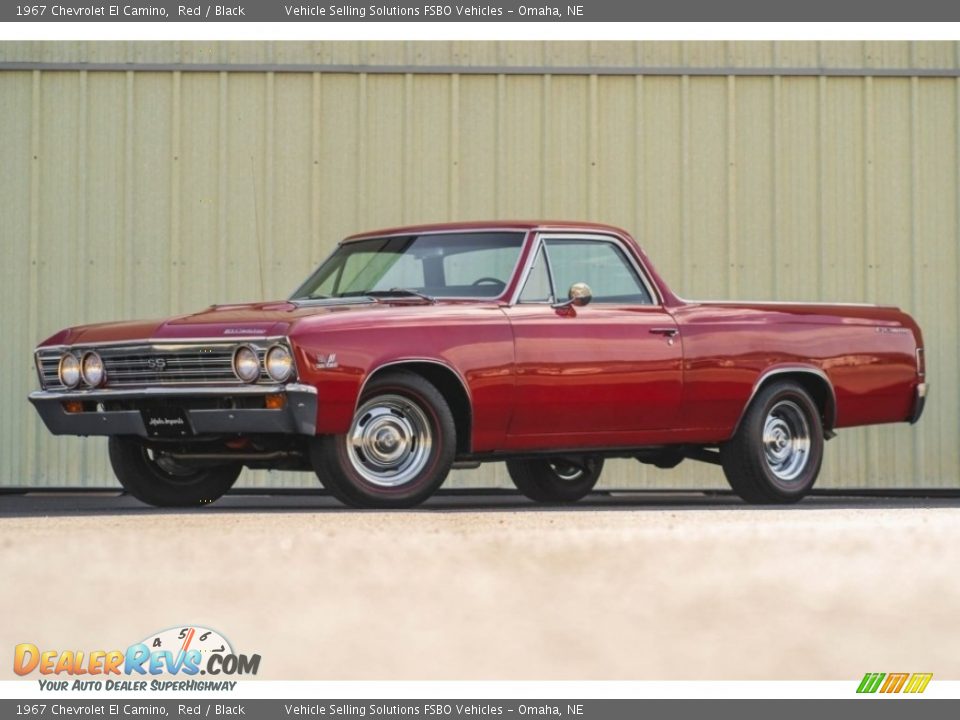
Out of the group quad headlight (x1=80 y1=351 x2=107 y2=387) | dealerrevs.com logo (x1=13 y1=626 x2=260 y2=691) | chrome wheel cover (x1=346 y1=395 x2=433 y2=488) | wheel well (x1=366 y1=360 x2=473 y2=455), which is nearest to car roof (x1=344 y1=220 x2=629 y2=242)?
wheel well (x1=366 y1=360 x2=473 y2=455)

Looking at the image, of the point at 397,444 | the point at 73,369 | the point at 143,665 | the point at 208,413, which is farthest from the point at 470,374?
the point at 143,665

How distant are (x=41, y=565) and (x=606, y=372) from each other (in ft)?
13.0

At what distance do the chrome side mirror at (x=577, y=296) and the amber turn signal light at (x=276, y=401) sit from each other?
1.89m

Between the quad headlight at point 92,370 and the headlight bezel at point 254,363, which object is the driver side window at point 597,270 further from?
the quad headlight at point 92,370

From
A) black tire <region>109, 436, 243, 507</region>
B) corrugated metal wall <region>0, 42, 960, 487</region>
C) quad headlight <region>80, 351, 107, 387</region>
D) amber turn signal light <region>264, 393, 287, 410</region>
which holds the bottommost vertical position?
black tire <region>109, 436, 243, 507</region>

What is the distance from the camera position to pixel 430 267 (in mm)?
9336

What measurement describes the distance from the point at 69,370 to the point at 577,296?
2.74 m

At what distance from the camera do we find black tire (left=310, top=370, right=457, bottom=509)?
26.9ft

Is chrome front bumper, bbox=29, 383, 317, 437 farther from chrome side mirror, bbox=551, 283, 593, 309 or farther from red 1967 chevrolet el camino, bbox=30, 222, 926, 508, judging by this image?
chrome side mirror, bbox=551, 283, 593, 309

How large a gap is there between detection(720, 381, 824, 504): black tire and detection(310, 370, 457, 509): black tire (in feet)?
7.78

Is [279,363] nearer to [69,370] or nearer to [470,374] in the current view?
[470,374]

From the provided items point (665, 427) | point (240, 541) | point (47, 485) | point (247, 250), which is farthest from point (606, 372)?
point (47, 485)

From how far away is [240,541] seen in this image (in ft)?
21.0

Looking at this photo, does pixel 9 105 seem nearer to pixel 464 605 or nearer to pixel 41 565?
pixel 41 565
